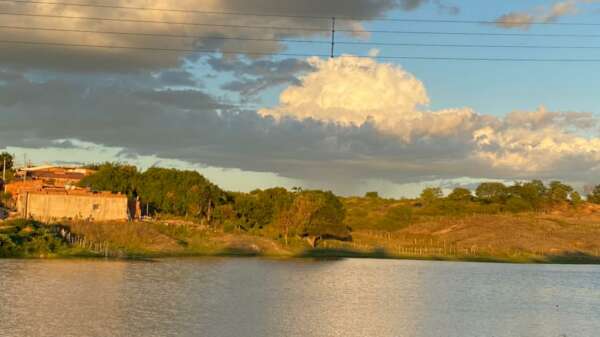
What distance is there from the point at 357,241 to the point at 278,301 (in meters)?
87.8

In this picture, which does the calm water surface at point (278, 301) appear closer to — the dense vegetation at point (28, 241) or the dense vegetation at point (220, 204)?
the dense vegetation at point (28, 241)

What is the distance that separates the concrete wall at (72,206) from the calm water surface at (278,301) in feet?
89.4

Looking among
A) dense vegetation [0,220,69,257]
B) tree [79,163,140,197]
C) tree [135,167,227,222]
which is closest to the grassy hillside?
dense vegetation [0,220,69,257]

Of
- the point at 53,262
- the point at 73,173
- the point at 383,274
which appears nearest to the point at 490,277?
the point at 383,274

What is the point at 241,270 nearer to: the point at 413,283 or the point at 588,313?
the point at 413,283

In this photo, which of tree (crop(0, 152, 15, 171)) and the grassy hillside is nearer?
the grassy hillside

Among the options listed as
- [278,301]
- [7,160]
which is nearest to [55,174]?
[7,160]

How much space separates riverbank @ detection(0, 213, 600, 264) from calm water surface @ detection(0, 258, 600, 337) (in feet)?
39.4

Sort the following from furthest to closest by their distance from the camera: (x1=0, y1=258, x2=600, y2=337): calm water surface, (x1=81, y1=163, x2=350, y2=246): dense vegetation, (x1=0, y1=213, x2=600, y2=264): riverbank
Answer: (x1=81, y1=163, x2=350, y2=246): dense vegetation
(x1=0, y1=213, x2=600, y2=264): riverbank
(x1=0, y1=258, x2=600, y2=337): calm water surface

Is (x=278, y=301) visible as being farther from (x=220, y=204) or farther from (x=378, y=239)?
(x=378, y=239)

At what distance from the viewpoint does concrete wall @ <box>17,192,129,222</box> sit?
117375mm

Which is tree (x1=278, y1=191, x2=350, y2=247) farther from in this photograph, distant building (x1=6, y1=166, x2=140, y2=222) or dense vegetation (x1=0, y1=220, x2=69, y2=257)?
dense vegetation (x1=0, y1=220, x2=69, y2=257)

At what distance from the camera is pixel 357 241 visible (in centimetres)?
14975

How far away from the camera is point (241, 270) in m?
92.4
